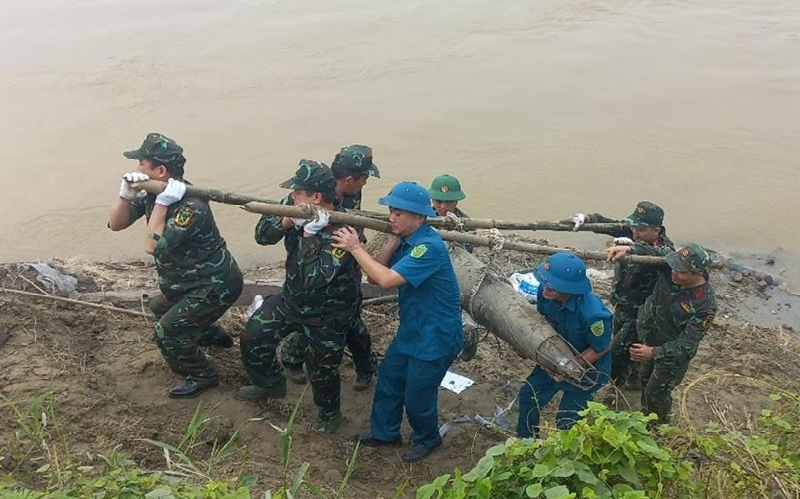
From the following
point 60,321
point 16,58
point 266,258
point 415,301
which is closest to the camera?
point 415,301

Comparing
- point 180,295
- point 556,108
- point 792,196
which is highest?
point 180,295

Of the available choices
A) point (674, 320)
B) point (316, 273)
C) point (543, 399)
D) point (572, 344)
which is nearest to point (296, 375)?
point (316, 273)

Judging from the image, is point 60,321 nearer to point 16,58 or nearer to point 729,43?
point 16,58

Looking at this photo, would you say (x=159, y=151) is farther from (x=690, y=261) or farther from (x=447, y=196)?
(x=690, y=261)

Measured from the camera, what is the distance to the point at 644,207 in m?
5.24

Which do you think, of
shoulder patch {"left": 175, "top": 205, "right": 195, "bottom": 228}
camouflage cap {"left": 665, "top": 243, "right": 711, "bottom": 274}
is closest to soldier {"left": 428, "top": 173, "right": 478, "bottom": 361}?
camouflage cap {"left": 665, "top": 243, "right": 711, "bottom": 274}

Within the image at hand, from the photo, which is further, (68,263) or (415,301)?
(68,263)

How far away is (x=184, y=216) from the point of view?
15.2 ft

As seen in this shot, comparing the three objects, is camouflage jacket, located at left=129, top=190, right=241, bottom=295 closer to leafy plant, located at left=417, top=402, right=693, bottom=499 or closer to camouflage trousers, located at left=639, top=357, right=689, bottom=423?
leafy plant, located at left=417, top=402, right=693, bottom=499

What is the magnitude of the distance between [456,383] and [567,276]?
1816mm

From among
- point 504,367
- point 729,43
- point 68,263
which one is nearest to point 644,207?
point 504,367

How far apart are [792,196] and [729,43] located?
655 centimetres

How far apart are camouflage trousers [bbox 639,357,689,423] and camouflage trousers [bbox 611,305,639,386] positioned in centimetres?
43

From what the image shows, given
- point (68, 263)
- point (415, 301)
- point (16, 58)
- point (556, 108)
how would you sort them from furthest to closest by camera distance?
point (16, 58), point (556, 108), point (68, 263), point (415, 301)
